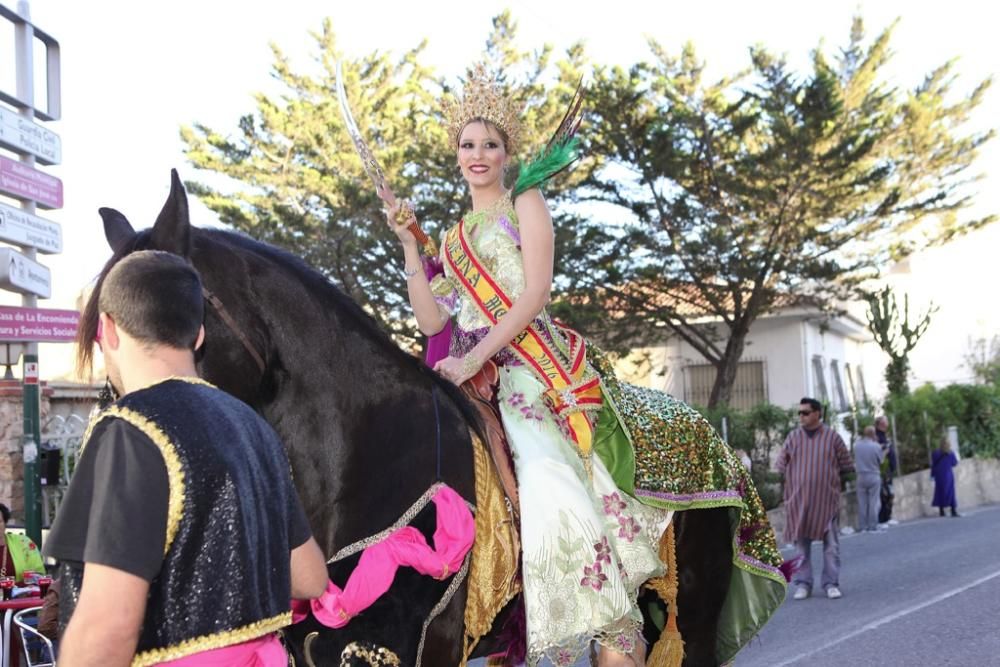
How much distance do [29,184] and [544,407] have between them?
8.84 metres

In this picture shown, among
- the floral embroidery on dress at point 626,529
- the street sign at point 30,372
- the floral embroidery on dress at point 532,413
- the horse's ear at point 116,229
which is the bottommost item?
the floral embroidery on dress at point 626,529

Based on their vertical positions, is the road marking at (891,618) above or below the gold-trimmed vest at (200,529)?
below

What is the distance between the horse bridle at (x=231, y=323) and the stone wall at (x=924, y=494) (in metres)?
15.6

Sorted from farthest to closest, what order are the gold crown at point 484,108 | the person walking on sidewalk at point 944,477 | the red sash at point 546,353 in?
the person walking on sidewalk at point 944,477, the gold crown at point 484,108, the red sash at point 546,353

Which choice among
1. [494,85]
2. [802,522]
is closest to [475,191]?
[494,85]

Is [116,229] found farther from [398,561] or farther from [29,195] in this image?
[29,195]

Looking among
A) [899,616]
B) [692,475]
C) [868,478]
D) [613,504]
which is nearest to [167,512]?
[613,504]

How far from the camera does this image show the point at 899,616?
32.5 ft

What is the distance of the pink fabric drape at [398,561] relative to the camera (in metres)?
3.16

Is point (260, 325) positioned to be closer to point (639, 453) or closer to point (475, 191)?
point (475, 191)

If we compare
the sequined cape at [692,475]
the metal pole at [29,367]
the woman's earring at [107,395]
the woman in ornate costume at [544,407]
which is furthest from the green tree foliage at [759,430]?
the woman's earring at [107,395]

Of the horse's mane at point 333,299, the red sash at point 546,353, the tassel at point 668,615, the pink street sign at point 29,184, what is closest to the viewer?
the horse's mane at point 333,299

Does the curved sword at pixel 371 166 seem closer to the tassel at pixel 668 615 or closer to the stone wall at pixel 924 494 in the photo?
the tassel at pixel 668 615

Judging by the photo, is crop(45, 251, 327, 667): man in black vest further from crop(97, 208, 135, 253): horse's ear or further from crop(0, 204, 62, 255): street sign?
crop(0, 204, 62, 255): street sign
